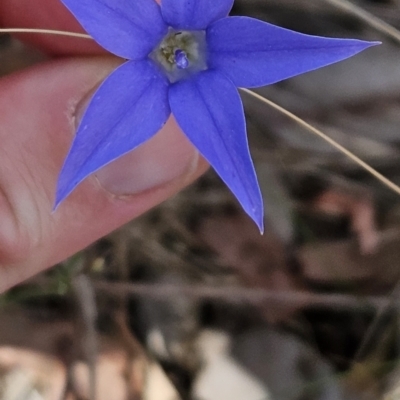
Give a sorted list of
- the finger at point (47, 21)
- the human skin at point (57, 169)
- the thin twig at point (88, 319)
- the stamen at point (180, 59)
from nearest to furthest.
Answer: the stamen at point (180, 59) → the human skin at point (57, 169) → the finger at point (47, 21) → the thin twig at point (88, 319)

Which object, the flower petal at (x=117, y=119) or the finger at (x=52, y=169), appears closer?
the flower petal at (x=117, y=119)

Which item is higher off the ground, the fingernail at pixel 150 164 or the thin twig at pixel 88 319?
the fingernail at pixel 150 164

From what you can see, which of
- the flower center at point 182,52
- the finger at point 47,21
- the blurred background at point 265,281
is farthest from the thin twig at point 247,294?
the flower center at point 182,52

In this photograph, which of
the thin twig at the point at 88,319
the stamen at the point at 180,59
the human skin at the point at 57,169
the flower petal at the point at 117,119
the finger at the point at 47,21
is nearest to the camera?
the flower petal at the point at 117,119

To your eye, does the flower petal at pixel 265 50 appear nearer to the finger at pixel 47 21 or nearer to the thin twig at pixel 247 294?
the finger at pixel 47 21

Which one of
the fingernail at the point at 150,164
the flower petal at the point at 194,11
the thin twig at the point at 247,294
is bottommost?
the thin twig at the point at 247,294

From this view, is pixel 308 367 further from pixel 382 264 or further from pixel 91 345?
pixel 91 345

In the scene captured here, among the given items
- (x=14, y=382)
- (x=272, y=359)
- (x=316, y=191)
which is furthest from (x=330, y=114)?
(x=14, y=382)
